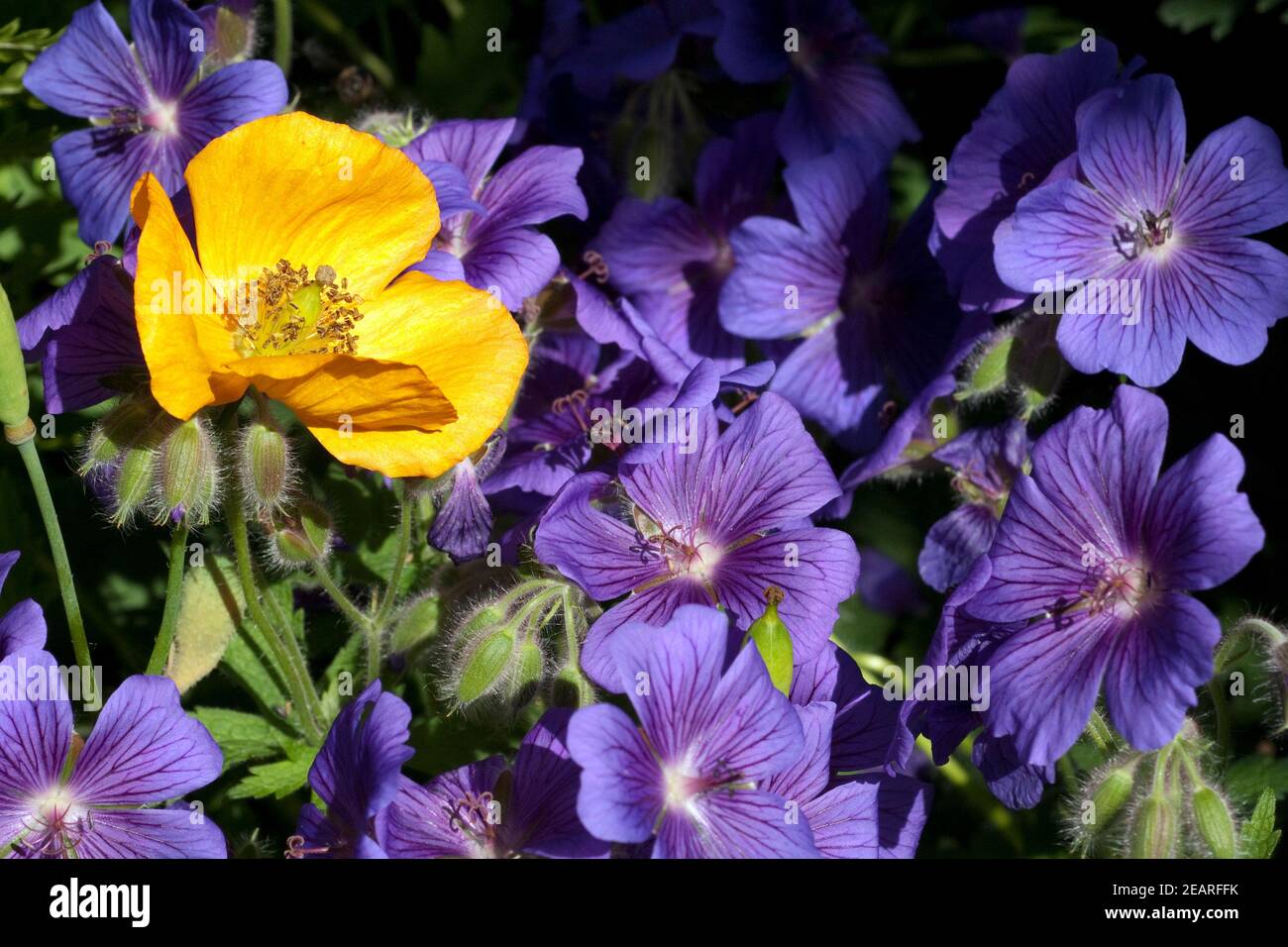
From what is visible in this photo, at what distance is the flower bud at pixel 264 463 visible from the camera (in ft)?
5.57

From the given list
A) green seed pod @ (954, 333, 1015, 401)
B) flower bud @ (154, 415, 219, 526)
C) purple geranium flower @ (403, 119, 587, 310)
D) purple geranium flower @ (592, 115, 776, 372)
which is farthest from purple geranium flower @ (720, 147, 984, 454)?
flower bud @ (154, 415, 219, 526)

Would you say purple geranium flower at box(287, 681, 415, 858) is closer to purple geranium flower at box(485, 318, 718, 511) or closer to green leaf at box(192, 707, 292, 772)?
green leaf at box(192, 707, 292, 772)

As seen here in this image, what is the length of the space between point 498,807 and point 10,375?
0.77m

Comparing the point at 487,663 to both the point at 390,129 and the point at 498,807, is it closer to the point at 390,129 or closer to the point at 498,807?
the point at 498,807

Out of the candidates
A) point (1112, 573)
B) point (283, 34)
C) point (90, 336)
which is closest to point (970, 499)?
point (1112, 573)

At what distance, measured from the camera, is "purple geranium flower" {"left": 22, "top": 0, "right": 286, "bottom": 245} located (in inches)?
79.5

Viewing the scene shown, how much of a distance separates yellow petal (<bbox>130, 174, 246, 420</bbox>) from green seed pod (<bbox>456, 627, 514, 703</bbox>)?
1.41 ft

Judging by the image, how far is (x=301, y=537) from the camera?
6.09 ft

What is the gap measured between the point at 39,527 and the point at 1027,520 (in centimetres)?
159

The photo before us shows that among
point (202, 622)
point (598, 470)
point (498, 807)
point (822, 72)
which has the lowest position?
point (498, 807)

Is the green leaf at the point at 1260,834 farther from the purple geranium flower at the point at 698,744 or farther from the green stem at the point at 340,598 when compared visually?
the green stem at the point at 340,598

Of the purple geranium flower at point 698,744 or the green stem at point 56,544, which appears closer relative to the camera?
the purple geranium flower at point 698,744

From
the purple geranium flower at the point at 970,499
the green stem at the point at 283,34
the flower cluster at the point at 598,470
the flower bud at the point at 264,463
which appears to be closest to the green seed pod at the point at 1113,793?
the flower cluster at the point at 598,470

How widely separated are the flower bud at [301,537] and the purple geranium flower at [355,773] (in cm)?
26
